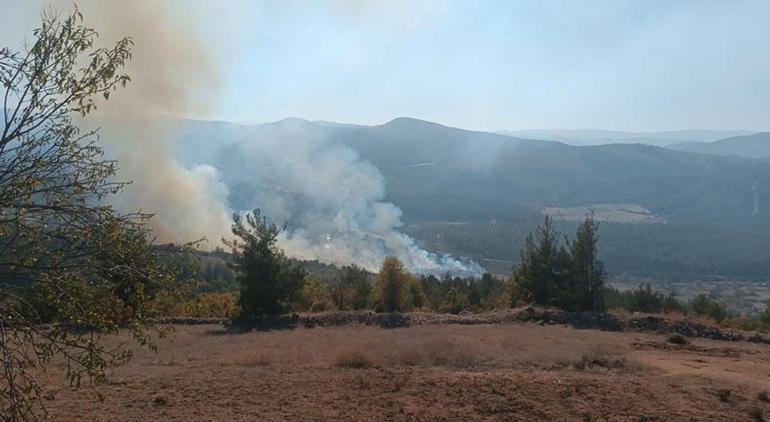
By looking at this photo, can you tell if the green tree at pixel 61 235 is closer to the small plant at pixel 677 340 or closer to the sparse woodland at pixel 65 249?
the sparse woodland at pixel 65 249

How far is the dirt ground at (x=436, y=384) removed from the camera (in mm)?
9180

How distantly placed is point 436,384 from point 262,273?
1597 centimetres

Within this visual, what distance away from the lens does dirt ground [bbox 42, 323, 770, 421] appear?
9.18 meters

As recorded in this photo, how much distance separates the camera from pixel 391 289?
2844cm

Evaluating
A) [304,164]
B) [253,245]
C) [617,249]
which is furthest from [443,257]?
[253,245]

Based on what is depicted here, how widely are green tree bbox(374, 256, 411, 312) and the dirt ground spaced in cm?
1187

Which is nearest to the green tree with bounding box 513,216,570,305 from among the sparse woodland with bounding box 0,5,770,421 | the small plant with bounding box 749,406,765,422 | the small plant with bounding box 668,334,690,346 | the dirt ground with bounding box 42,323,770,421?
the small plant with bounding box 668,334,690,346

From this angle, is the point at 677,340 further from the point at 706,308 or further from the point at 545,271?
the point at 706,308

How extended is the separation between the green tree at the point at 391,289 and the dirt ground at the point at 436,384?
1187 cm

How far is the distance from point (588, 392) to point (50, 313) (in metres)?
8.31

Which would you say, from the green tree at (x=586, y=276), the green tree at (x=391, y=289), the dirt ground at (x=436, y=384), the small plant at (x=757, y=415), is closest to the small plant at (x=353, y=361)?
the dirt ground at (x=436, y=384)

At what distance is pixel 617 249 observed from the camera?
13362 centimetres

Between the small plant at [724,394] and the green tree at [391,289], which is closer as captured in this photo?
the small plant at [724,394]

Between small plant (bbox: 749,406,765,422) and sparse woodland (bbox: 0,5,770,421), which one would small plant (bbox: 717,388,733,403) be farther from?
sparse woodland (bbox: 0,5,770,421)
